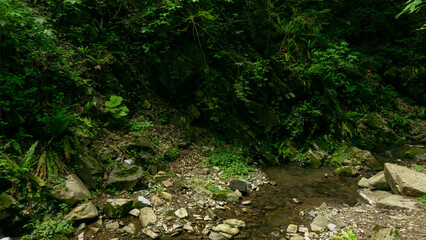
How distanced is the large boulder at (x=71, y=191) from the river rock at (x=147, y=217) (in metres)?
1.06

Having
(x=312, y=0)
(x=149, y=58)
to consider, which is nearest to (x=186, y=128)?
(x=149, y=58)

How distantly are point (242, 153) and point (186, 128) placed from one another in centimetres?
202

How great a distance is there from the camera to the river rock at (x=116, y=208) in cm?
380

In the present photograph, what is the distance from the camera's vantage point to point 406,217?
11.9 feet

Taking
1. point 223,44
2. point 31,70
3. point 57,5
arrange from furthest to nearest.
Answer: point 223,44, point 57,5, point 31,70

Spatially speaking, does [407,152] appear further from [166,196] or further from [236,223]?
[166,196]

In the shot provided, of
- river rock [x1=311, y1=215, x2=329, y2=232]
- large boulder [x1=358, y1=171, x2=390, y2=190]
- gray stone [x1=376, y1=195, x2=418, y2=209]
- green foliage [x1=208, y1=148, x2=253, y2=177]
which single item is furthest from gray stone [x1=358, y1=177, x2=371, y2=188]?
green foliage [x1=208, y1=148, x2=253, y2=177]

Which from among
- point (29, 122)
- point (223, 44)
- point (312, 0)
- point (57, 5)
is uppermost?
point (312, 0)

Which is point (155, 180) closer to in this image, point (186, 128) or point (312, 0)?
point (186, 128)

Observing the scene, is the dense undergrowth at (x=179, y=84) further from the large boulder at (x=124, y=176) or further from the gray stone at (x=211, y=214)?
the gray stone at (x=211, y=214)

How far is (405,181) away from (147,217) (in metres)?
5.44

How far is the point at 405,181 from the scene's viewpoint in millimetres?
4527

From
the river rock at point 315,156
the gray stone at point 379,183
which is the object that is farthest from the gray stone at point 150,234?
the river rock at point 315,156

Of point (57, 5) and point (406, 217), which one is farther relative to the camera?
point (57, 5)
